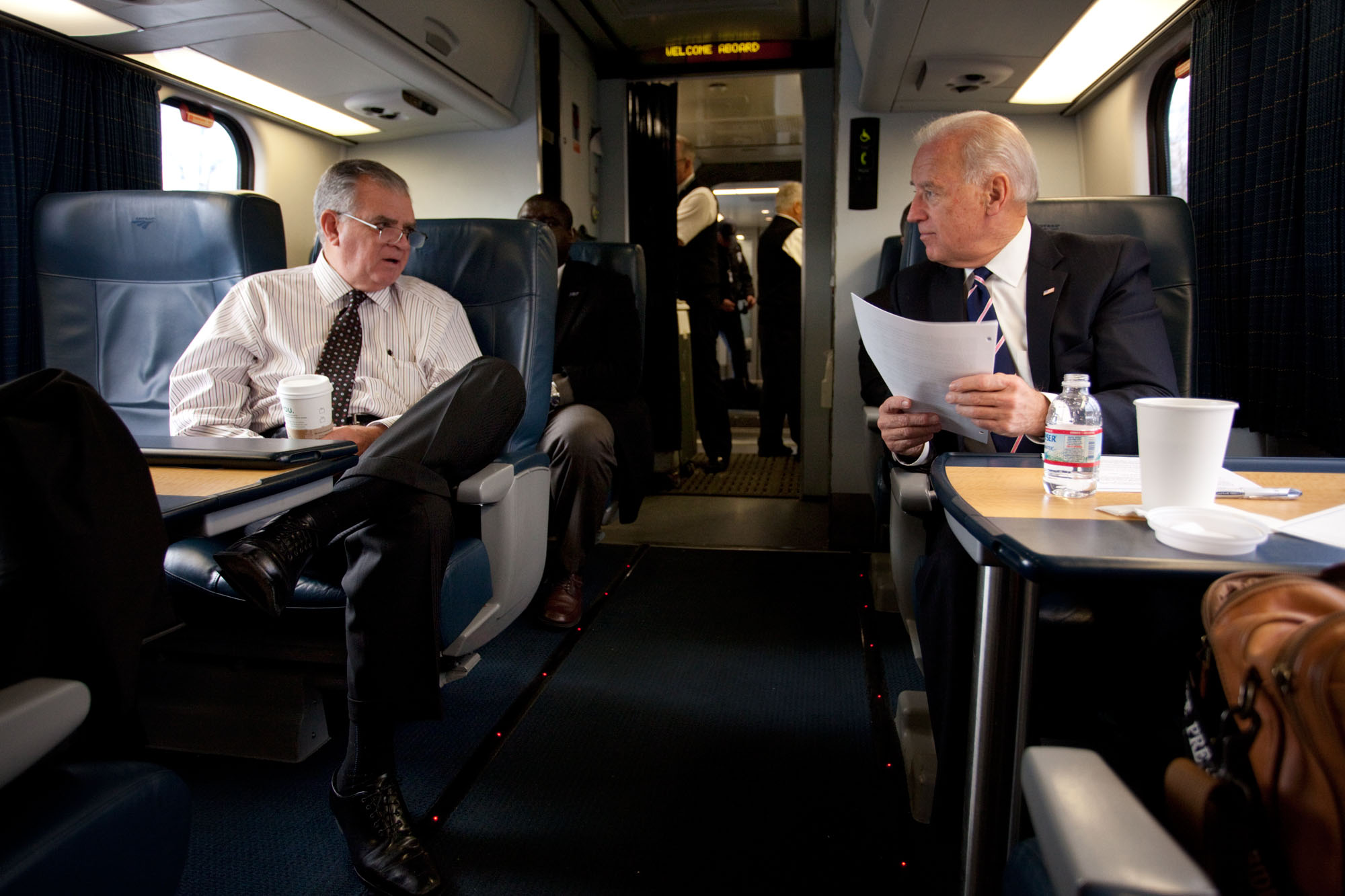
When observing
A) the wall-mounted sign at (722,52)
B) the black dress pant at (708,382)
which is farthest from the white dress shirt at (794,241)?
the wall-mounted sign at (722,52)

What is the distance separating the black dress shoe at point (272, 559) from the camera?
1316 millimetres

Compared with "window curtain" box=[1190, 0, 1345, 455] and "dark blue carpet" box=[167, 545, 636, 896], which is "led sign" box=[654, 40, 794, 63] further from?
"dark blue carpet" box=[167, 545, 636, 896]

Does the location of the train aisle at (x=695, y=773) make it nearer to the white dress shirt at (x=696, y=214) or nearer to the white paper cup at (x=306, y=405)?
the white paper cup at (x=306, y=405)

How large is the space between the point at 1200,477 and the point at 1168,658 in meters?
0.54

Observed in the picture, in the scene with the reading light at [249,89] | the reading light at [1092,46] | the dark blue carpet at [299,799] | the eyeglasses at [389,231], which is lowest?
the dark blue carpet at [299,799]

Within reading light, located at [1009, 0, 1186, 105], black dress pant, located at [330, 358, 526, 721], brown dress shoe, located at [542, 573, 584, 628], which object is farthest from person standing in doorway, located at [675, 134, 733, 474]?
black dress pant, located at [330, 358, 526, 721]

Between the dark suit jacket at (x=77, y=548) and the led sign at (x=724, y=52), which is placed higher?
the led sign at (x=724, y=52)

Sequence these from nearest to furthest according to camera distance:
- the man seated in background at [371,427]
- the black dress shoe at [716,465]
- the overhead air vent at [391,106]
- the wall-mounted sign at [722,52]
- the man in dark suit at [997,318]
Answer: the man in dark suit at [997,318]
the man seated in background at [371,427]
the overhead air vent at [391,106]
the wall-mounted sign at [722,52]
the black dress shoe at [716,465]

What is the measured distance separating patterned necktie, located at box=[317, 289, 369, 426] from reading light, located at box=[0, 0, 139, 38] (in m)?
1.20

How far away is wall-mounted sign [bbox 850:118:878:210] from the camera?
12.0 ft

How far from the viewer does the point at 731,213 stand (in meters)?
8.48

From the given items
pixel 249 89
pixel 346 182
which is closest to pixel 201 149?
pixel 249 89

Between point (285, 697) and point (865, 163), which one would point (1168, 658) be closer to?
point (285, 697)

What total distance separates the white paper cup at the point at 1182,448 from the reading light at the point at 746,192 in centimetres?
785
